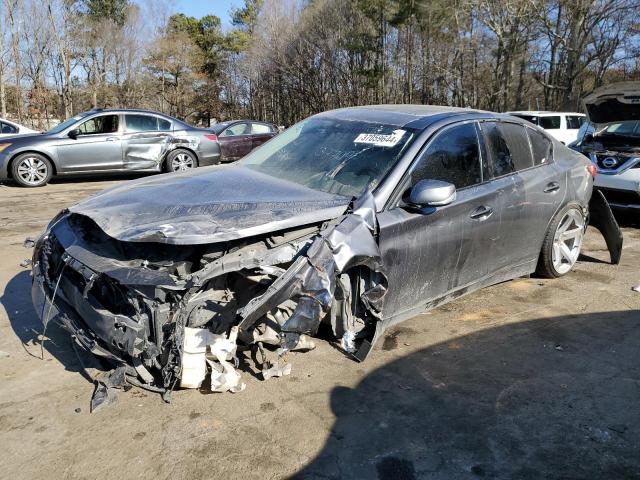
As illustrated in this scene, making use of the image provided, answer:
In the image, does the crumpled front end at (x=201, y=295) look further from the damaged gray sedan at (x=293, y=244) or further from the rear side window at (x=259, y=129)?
the rear side window at (x=259, y=129)

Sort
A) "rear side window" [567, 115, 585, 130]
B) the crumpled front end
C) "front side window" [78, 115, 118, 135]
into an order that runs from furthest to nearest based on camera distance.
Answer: "rear side window" [567, 115, 585, 130] → "front side window" [78, 115, 118, 135] → the crumpled front end

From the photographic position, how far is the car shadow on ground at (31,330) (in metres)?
3.40

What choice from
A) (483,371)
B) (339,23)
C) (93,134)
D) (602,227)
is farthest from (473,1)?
(483,371)

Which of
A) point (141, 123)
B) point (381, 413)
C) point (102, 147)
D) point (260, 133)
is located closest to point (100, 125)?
point (102, 147)

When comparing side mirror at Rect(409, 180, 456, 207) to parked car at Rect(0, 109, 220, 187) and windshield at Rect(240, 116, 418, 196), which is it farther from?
parked car at Rect(0, 109, 220, 187)

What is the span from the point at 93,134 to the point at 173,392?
9.35m

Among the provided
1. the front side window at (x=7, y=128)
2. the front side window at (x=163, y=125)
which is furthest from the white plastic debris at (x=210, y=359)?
the front side window at (x=7, y=128)

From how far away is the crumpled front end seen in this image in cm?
268

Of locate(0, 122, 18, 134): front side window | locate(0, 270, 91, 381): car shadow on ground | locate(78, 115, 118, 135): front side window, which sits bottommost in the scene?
locate(0, 270, 91, 381): car shadow on ground

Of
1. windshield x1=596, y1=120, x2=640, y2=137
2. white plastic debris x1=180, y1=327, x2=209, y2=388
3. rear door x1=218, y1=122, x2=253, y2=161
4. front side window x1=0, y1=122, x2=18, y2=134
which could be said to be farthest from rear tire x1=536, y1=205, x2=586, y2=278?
front side window x1=0, y1=122, x2=18, y2=134

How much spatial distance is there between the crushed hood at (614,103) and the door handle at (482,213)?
4.38 meters

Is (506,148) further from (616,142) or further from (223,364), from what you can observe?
(616,142)

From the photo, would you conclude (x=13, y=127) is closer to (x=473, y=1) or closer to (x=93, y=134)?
(x=93, y=134)

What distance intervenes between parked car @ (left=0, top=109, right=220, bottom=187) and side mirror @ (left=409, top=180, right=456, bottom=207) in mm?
7539
